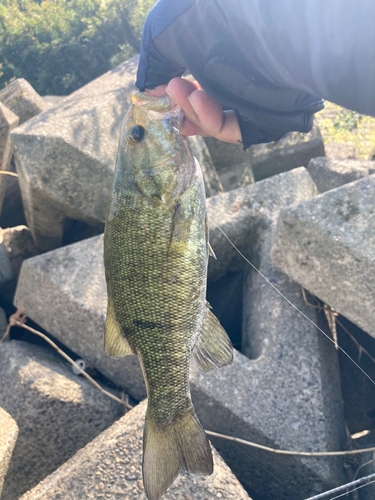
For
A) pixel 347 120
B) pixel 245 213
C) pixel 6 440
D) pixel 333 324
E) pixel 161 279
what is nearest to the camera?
pixel 161 279

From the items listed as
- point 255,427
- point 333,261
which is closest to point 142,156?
point 333,261

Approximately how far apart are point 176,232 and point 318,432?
66.5 inches

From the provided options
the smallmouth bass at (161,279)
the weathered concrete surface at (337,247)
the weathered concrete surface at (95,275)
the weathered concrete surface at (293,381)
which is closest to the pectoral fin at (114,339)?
the smallmouth bass at (161,279)

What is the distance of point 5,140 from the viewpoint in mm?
4238

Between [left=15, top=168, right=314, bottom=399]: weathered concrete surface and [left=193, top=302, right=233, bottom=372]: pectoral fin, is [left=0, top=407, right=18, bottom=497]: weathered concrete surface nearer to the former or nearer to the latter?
[left=15, top=168, right=314, bottom=399]: weathered concrete surface

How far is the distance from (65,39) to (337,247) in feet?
20.7

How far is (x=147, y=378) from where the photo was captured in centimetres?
168

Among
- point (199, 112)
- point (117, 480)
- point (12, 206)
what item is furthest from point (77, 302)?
point (12, 206)

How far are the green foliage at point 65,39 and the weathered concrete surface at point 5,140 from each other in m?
2.61

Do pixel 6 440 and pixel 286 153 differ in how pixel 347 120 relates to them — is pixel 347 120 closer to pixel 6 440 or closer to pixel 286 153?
pixel 286 153

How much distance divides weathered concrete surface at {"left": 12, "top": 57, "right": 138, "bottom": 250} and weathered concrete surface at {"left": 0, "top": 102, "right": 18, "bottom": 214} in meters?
0.66

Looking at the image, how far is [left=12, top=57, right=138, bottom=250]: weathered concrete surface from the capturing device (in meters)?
3.31

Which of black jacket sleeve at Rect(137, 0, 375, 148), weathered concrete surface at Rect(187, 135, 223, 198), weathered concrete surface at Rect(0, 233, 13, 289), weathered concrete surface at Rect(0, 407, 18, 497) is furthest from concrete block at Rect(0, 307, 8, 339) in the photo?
black jacket sleeve at Rect(137, 0, 375, 148)

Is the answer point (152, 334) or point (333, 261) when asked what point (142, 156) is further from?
point (333, 261)
